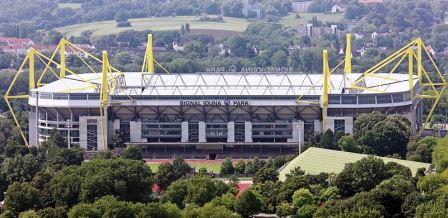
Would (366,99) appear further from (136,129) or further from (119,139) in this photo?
(119,139)

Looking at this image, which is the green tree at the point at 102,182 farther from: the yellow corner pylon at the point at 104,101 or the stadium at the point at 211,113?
the stadium at the point at 211,113

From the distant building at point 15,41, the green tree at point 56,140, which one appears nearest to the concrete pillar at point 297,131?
the green tree at point 56,140

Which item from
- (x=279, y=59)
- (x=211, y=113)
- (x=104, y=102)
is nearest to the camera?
(x=104, y=102)

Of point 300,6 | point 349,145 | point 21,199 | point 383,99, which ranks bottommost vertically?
point 21,199

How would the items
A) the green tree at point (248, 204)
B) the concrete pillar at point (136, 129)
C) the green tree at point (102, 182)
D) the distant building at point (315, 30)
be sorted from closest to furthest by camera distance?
1. the green tree at point (248, 204)
2. the green tree at point (102, 182)
3. the concrete pillar at point (136, 129)
4. the distant building at point (315, 30)

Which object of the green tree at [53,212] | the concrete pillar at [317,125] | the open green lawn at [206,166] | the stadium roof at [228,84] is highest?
the stadium roof at [228,84]

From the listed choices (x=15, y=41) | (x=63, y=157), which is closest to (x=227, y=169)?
(x=63, y=157)
